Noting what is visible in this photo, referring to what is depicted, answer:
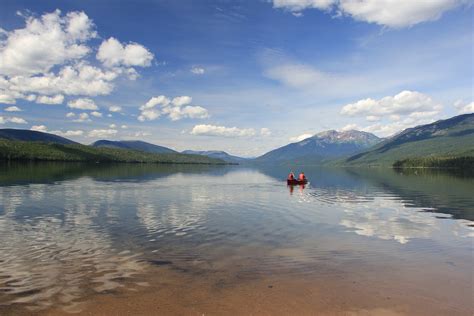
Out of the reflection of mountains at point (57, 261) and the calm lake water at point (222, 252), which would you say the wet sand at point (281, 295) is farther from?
the reflection of mountains at point (57, 261)

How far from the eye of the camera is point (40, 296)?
13930 millimetres

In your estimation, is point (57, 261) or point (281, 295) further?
point (57, 261)

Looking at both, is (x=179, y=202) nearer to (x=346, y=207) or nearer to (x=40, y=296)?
(x=346, y=207)

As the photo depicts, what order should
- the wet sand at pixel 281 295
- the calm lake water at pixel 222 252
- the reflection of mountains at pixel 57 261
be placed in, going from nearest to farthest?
the wet sand at pixel 281 295
the reflection of mountains at pixel 57 261
the calm lake water at pixel 222 252

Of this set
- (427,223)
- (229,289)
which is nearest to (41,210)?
(229,289)

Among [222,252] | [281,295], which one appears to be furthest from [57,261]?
[281,295]

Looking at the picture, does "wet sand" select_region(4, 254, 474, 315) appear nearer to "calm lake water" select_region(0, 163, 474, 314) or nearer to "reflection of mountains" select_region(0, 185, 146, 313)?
"calm lake water" select_region(0, 163, 474, 314)

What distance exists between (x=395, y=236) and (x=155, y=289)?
22.0 metres

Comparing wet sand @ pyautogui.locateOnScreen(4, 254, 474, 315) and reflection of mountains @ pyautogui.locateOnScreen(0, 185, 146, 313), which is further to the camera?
reflection of mountains @ pyautogui.locateOnScreen(0, 185, 146, 313)

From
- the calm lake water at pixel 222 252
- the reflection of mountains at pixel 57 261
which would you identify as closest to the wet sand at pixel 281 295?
the calm lake water at pixel 222 252

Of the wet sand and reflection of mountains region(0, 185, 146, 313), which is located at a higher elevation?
reflection of mountains region(0, 185, 146, 313)

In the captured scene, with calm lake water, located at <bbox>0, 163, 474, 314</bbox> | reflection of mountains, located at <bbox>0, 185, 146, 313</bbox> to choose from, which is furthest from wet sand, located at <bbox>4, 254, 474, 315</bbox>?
reflection of mountains, located at <bbox>0, 185, 146, 313</bbox>

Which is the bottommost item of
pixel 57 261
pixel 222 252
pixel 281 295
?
pixel 281 295

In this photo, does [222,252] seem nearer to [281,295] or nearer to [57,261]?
[281,295]
